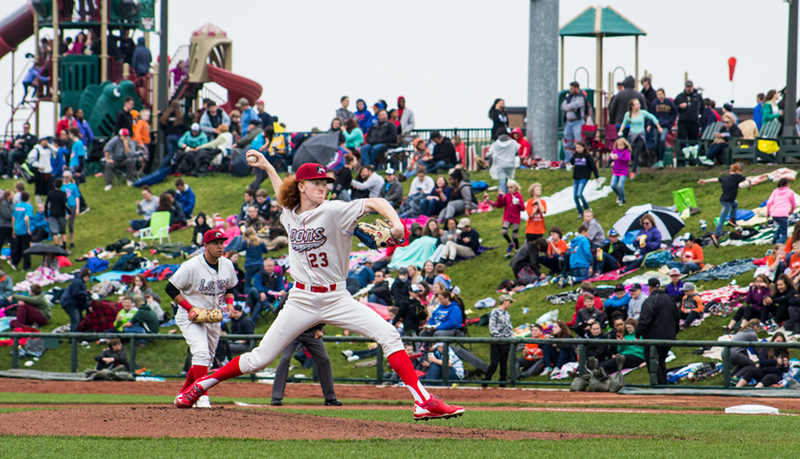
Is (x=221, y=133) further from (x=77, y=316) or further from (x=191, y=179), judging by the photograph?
(x=77, y=316)

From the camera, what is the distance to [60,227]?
24.9 m

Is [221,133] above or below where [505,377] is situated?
above

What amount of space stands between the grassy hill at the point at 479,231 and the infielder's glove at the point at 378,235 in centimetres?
759

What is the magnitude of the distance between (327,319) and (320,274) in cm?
37

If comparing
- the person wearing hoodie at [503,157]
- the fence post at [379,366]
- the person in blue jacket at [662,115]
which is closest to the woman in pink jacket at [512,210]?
the person wearing hoodie at [503,157]

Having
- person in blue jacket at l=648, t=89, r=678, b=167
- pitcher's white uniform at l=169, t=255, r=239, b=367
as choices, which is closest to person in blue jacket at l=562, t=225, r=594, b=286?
person in blue jacket at l=648, t=89, r=678, b=167

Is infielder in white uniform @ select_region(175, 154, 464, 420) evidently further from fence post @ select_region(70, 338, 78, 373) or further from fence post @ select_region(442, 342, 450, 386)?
fence post @ select_region(70, 338, 78, 373)

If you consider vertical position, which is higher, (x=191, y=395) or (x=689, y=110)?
(x=689, y=110)

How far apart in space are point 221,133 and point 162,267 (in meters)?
7.69

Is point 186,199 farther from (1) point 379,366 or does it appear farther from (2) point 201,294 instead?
(2) point 201,294

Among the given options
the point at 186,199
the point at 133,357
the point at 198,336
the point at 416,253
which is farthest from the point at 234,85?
the point at 198,336

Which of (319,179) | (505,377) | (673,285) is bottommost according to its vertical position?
(505,377)

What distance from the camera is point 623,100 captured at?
77.5 feet

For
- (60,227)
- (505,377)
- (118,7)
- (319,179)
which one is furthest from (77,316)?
(118,7)
